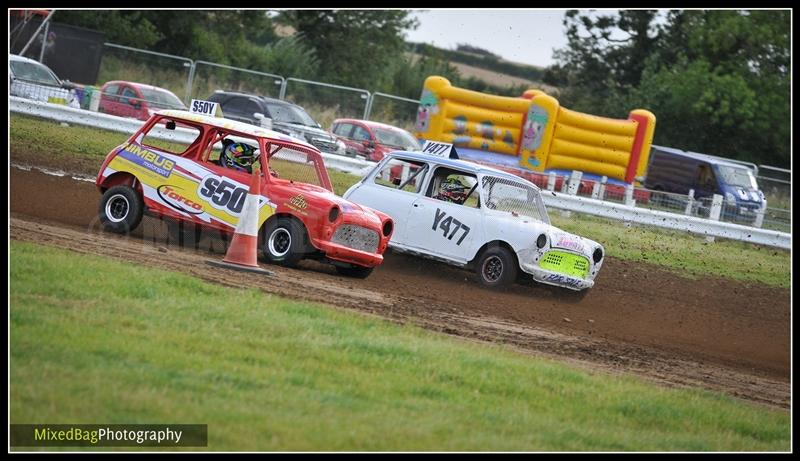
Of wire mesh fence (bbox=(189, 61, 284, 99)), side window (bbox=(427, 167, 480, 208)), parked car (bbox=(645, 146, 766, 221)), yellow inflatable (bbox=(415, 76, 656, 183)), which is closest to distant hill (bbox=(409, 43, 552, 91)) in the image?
parked car (bbox=(645, 146, 766, 221))

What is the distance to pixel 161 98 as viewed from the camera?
82.7 feet

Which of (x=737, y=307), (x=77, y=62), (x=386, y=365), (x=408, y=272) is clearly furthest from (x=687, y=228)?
(x=77, y=62)

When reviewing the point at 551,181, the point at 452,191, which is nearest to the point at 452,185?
the point at 452,191

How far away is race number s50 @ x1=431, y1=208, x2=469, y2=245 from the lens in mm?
13023

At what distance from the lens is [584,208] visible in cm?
1898

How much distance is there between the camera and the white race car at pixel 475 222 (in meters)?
12.8

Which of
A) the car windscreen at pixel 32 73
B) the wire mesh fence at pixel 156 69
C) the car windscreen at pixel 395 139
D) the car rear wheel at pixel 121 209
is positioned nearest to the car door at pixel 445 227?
the car rear wheel at pixel 121 209

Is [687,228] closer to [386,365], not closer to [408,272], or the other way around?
[408,272]

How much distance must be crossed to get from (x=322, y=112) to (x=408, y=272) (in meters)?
16.5

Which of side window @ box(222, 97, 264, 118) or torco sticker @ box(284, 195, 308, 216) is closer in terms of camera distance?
torco sticker @ box(284, 195, 308, 216)

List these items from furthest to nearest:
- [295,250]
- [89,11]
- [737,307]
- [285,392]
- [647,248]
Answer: [89,11] < [647,248] < [737,307] < [295,250] < [285,392]

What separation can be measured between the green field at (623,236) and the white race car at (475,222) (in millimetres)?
4305

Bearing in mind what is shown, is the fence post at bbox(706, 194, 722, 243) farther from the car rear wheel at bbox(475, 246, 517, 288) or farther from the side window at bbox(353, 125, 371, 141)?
the car rear wheel at bbox(475, 246, 517, 288)

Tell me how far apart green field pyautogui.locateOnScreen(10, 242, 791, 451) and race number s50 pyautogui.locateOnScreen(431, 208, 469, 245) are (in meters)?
3.89
